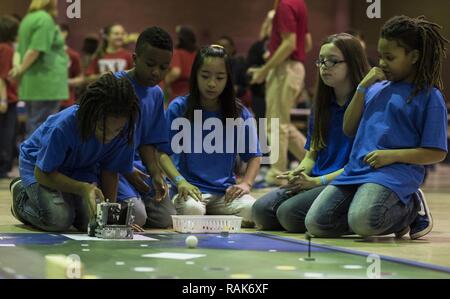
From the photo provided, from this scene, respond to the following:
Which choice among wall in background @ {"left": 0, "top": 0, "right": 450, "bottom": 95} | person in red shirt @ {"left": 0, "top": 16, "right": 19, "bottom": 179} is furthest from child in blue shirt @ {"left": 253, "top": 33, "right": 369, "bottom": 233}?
wall in background @ {"left": 0, "top": 0, "right": 450, "bottom": 95}

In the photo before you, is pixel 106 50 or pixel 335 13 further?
pixel 335 13

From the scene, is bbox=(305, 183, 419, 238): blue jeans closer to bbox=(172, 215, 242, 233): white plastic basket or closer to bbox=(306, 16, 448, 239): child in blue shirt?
bbox=(306, 16, 448, 239): child in blue shirt

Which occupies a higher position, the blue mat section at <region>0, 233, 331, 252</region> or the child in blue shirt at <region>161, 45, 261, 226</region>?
the child in blue shirt at <region>161, 45, 261, 226</region>

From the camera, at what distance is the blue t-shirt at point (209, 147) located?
470 centimetres

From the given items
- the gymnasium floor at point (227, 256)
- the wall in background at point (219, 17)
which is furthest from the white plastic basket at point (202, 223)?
the wall in background at point (219, 17)

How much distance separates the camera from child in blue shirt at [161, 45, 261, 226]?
15.2 ft

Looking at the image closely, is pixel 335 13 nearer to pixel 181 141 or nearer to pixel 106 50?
pixel 106 50

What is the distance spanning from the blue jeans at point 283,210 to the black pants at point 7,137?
4.37 meters

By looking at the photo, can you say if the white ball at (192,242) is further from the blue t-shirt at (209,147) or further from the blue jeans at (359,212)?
the blue t-shirt at (209,147)

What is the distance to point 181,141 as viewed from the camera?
185 inches

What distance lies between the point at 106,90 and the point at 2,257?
3.02 feet

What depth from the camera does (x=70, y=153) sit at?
13.3ft

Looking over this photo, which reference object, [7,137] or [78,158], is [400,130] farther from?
[7,137]
